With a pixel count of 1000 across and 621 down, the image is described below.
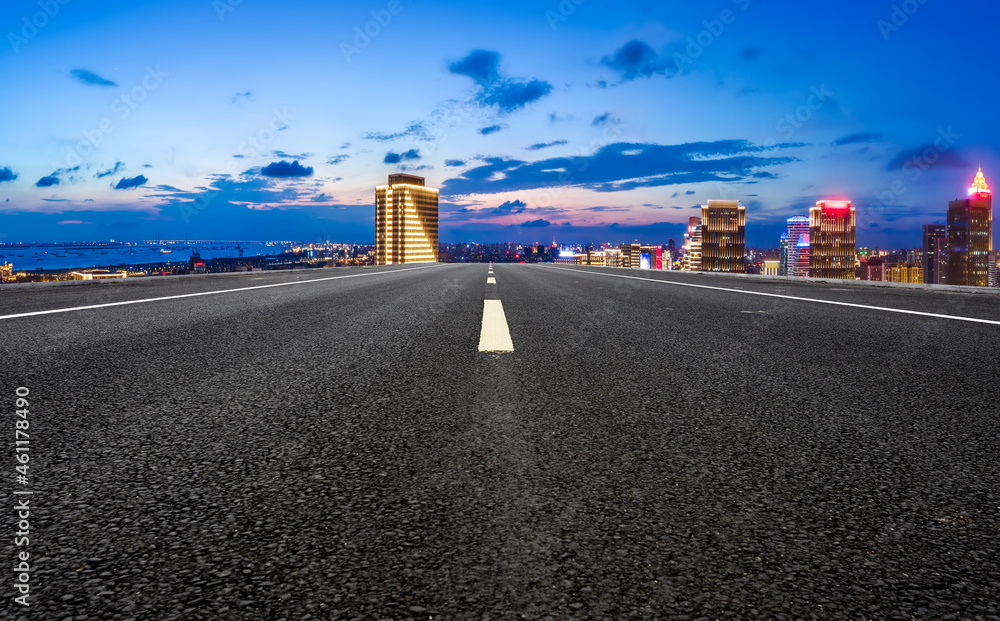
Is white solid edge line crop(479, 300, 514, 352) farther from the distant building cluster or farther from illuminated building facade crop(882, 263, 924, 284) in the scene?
illuminated building facade crop(882, 263, 924, 284)

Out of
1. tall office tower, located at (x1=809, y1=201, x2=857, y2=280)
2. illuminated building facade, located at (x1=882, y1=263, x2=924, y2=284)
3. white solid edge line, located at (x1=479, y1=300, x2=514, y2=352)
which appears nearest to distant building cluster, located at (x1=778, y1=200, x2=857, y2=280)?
tall office tower, located at (x1=809, y1=201, x2=857, y2=280)

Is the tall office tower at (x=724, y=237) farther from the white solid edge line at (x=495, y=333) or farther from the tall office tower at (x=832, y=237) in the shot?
the white solid edge line at (x=495, y=333)

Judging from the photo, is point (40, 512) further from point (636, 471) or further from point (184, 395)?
point (636, 471)

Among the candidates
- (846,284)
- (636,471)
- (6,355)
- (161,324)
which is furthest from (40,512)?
(846,284)

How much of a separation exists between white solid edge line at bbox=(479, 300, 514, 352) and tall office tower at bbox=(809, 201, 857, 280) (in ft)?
671

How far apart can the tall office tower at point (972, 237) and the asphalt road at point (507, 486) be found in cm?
21506

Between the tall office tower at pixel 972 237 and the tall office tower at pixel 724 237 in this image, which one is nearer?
the tall office tower at pixel 972 237

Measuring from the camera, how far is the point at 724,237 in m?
194

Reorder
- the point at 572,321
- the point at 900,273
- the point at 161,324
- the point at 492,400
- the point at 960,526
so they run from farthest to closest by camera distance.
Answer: the point at 900,273
the point at 572,321
the point at 161,324
the point at 492,400
the point at 960,526

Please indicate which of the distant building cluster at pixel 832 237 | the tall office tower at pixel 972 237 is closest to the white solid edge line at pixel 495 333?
the distant building cluster at pixel 832 237

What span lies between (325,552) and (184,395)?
6.63 ft

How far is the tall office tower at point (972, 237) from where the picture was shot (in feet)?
573

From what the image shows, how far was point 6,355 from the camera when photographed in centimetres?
411

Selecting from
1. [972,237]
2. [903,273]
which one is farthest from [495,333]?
[972,237]
